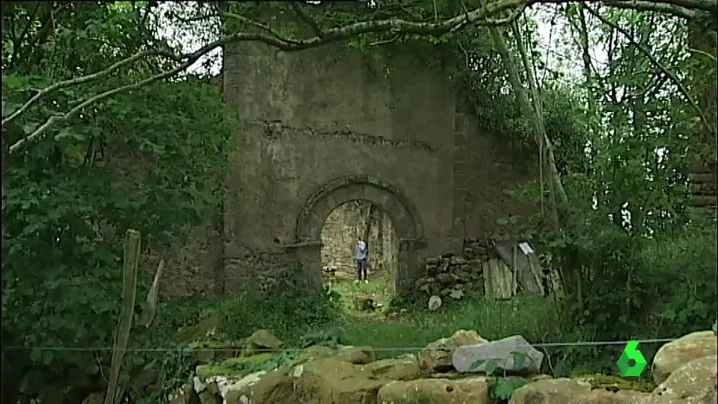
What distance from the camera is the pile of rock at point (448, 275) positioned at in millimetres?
10727

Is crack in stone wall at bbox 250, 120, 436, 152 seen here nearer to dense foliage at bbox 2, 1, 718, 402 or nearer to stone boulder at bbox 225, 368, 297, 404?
dense foliage at bbox 2, 1, 718, 402

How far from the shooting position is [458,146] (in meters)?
11.1

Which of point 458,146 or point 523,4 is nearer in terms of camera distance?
point 523,4

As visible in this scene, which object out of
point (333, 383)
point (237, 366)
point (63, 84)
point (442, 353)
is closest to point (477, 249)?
point (237, 366)

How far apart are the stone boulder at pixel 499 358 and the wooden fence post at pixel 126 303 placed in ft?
6.31

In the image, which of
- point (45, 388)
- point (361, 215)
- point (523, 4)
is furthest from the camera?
point (361, 215)

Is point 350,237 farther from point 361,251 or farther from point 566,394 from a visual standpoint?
point 566,394

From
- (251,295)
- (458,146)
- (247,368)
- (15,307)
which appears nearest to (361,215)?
(458,146)

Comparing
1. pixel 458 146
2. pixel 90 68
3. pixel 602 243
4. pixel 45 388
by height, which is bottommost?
pixel 45 388

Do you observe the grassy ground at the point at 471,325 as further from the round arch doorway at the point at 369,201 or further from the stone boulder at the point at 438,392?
the round arch doorway at the point at 369,201

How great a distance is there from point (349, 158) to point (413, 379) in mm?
6518

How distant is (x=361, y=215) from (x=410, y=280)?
499 centimetres

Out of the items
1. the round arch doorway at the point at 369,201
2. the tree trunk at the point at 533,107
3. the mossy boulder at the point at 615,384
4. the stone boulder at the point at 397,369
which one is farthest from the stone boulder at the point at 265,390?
the round arch doorway at the point at 369,201

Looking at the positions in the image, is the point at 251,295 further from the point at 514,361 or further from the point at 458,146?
the point at 514,361
